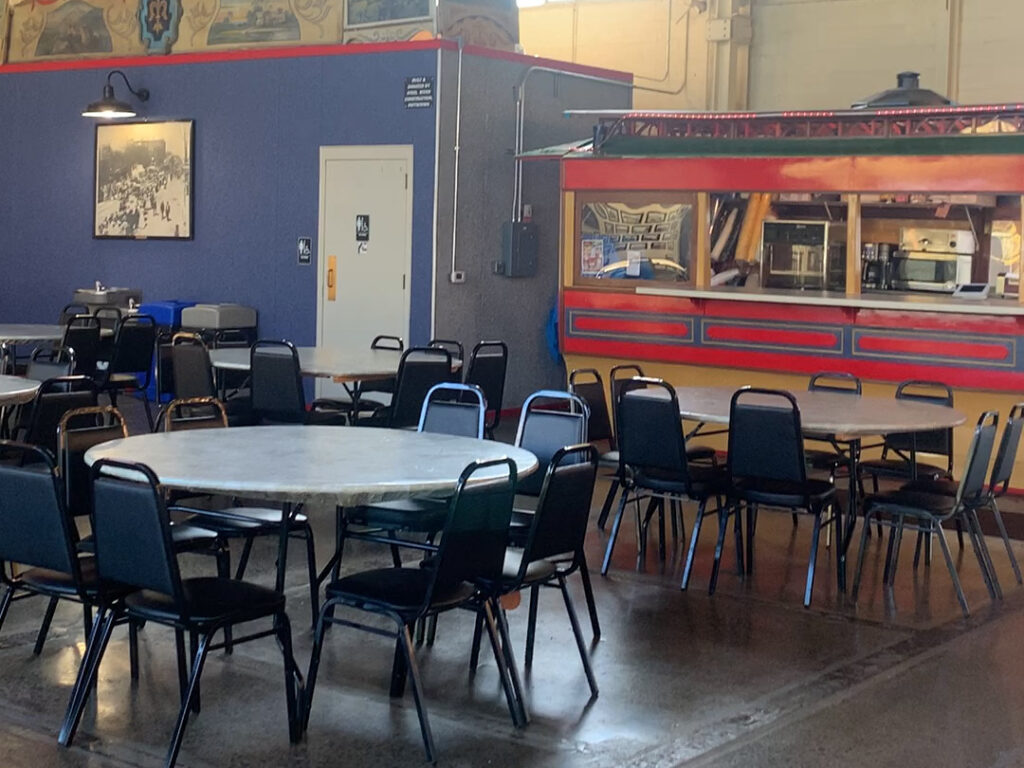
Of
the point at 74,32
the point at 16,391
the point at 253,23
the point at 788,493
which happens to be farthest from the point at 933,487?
the point at 74,32

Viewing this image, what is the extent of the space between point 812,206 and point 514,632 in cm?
538

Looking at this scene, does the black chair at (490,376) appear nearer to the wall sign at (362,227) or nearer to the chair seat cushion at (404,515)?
the chair seat cushion at (404,515)

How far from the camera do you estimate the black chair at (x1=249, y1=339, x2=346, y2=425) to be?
6.87 meters

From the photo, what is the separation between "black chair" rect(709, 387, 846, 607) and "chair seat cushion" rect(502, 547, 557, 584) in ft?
4.98

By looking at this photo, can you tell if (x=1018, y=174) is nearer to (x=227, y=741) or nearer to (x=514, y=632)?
(x=514, y=632)

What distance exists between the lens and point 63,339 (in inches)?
328

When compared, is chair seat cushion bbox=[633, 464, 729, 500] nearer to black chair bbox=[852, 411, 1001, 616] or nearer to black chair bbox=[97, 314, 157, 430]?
black chair bbox=[852, 411, 1001, 616]

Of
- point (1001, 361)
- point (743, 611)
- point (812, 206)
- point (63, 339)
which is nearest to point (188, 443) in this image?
point (743, 611)

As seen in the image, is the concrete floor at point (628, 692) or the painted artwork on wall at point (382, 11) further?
the painted artwork on wall at point (382, 11)

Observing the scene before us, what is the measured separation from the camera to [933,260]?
9508 millimetres

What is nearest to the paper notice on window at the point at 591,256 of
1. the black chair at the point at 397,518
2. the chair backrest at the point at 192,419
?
the black chair at the point at 397,518

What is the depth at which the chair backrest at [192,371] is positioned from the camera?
23.2 feet

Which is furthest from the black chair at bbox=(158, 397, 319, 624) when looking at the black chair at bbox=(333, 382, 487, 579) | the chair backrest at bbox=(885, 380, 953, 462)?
the chair backrest at bbox=(885, 380, 953, 462)

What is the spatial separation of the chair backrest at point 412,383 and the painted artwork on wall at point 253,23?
5.28m
